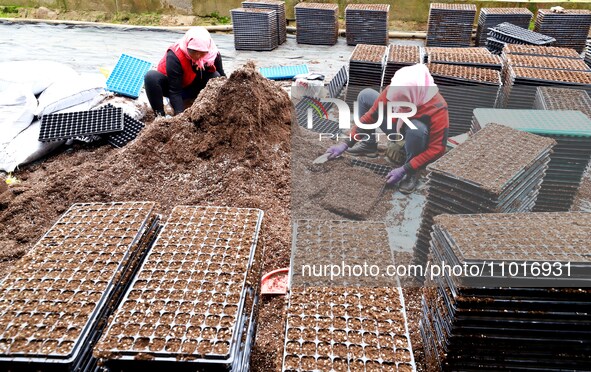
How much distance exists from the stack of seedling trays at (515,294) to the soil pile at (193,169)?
1.75 meters

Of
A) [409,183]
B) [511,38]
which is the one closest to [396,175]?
[409,183]

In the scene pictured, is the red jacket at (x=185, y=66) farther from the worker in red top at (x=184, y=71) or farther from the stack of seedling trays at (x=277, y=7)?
the stack of seedling trays at (x=277, y=7)

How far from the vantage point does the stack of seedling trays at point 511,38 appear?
6414 millimetres

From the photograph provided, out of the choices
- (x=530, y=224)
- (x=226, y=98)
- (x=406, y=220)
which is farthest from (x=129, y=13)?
(x=530, y=224)

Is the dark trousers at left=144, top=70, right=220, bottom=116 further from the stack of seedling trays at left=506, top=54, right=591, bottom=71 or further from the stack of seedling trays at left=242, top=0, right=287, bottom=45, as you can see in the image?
the stack of seedling trays at left=242, top=0, right=287, bottom=45

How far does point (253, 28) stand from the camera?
8445 mm

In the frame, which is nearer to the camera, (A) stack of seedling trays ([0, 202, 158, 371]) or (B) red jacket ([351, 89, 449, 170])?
(A) stack of seedling trays ([0, 202, 158, 371])

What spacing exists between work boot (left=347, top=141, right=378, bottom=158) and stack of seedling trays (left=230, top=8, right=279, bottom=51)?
6628mm

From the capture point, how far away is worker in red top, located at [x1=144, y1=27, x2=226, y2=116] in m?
4.79

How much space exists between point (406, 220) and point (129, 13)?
11.2 m

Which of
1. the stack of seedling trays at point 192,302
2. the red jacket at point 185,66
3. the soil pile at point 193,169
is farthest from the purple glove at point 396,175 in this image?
the red jacket at point 185,66

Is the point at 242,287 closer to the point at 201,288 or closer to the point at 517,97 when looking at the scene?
the point at 201,288

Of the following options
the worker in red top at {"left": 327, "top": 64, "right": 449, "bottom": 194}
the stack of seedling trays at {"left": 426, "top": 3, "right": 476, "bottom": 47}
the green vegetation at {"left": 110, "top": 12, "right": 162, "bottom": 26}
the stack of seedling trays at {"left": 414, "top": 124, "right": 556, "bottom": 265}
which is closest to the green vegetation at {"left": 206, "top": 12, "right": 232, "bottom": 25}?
the green vegetation at {"left": 110, "top": 12, "right": 162, "bottom": 26}

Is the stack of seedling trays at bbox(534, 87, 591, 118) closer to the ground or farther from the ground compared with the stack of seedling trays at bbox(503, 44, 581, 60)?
closer to the ground
